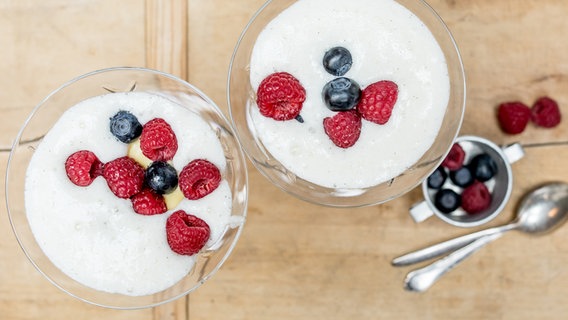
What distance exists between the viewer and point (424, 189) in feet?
4.97

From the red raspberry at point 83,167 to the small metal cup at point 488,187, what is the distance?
0.76 m

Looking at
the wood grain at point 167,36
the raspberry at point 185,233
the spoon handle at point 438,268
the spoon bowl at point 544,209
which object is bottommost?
the spoon handle at point 438,268

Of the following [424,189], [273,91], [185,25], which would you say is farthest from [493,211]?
[185,25]

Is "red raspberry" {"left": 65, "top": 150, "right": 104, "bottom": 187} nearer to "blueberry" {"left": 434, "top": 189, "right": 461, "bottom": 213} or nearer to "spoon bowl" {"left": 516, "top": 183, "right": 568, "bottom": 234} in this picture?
"blueberry" {"left": 434, "top": 189, "right": 461, "bottom": 213}

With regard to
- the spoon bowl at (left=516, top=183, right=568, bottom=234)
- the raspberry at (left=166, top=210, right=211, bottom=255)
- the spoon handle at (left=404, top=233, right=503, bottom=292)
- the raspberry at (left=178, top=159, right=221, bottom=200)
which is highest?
the raspberry at (left=178, top=159, right=221, bottom=200)

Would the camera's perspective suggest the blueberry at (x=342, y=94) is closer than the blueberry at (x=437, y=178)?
Yes

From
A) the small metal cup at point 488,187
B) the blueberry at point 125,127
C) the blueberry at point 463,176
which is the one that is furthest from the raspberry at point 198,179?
the blueberry at point 463,176

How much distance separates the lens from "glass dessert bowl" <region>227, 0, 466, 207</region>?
129 centimetres

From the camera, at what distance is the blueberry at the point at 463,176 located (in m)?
1.56

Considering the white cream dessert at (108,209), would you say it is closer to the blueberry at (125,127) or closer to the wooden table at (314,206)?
the blueberry at (125,127)

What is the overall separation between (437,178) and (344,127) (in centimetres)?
42

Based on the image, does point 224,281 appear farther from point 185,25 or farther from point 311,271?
point 185,25

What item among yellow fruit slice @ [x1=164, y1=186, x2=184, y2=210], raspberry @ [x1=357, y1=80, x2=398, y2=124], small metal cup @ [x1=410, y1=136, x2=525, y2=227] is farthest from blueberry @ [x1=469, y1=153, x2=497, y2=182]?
yellow fruit slice @ [x1=164, y1=186, x2=184, y2=210]

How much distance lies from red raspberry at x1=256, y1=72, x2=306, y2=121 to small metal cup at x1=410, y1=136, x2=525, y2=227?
42 centimetres
